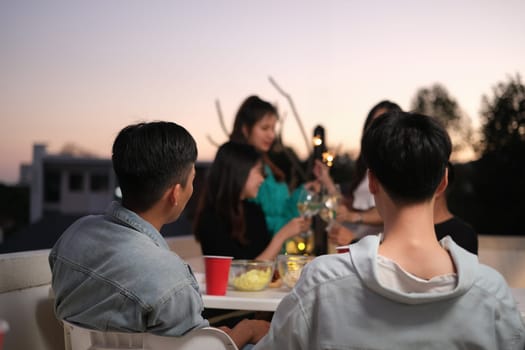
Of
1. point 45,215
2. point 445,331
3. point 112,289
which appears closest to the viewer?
point 445,331

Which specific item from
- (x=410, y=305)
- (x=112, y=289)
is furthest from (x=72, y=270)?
(x=410, y=305)

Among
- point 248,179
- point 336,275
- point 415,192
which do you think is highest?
point 415,192

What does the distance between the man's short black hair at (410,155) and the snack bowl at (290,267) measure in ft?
3.13

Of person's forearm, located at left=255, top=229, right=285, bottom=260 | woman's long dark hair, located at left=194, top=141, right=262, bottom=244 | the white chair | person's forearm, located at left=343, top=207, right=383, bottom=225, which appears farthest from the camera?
person's forearm, located at left=343, top=207, right=383, bottom=225

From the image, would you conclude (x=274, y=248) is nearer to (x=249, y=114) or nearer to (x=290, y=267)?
(x=290, y=267)

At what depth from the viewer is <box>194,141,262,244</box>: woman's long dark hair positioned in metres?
2.71

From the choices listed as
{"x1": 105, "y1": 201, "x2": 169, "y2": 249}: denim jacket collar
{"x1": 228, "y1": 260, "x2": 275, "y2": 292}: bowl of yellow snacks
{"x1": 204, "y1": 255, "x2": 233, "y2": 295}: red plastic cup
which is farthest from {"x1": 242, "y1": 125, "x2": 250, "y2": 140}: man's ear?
{"x1": 105, "y1": 201, "x2": 169, "y2": 249}: denim jacket collar

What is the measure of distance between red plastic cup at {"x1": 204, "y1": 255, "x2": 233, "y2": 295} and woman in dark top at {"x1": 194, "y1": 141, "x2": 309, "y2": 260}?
53cm

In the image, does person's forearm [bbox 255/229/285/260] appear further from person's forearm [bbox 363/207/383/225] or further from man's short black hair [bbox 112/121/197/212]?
man's short black hair [bbox 112/121/197/212]

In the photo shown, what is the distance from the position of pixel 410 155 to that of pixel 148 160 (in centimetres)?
65

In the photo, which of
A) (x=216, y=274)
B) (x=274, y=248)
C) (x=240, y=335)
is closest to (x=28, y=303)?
(x=216, y=274)

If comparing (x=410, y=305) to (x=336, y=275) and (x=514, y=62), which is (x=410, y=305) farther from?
(x=514, y=62)

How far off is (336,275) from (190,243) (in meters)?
2.93

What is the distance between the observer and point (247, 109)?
3.34m
